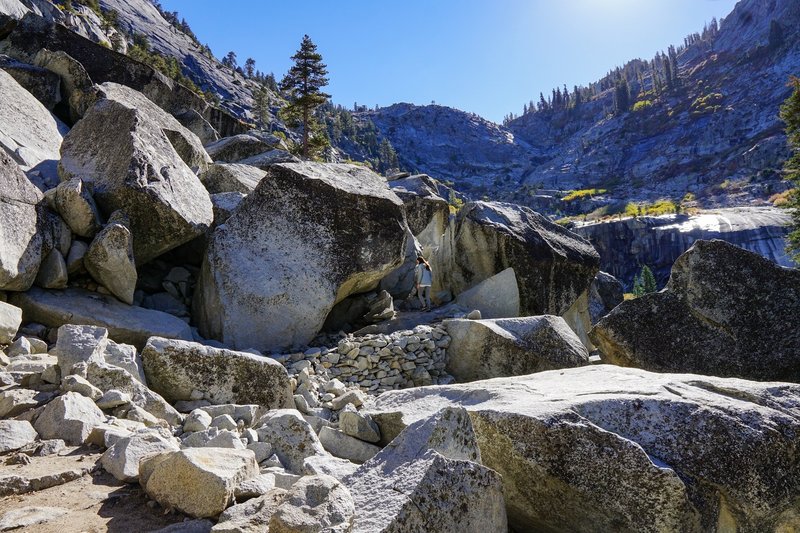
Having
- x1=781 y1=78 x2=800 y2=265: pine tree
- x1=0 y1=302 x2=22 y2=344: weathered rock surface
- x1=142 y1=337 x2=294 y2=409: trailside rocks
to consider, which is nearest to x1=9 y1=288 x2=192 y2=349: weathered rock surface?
x1=0 y1=302 x2=22 y2=344: weathered rock surface

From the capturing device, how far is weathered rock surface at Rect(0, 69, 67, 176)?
1157cm

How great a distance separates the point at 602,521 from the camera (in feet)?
14.1

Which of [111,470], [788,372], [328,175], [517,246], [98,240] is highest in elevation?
[328,175]

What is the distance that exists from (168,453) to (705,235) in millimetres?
103423

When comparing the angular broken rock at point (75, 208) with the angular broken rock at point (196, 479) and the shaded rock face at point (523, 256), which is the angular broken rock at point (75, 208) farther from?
the shaded rock face at point (523, 256)

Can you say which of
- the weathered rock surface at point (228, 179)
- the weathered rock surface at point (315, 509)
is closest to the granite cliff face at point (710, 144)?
the weathered rock surface at point (228, 179)

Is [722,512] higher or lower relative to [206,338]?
lower

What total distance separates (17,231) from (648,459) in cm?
964

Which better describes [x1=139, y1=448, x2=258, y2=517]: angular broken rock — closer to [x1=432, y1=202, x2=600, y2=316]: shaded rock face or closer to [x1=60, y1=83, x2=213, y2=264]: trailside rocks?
[x1=60, y1=83, x2=213, y2=264]: trailside rocks

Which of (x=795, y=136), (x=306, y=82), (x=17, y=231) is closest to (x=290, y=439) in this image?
(x=17, y=231)

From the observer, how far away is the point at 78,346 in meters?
6.53

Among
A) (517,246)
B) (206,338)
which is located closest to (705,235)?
(517,246)

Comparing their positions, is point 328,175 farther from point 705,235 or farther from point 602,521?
point 705,235

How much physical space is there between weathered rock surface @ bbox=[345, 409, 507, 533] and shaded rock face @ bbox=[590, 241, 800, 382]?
7734 millimetres
